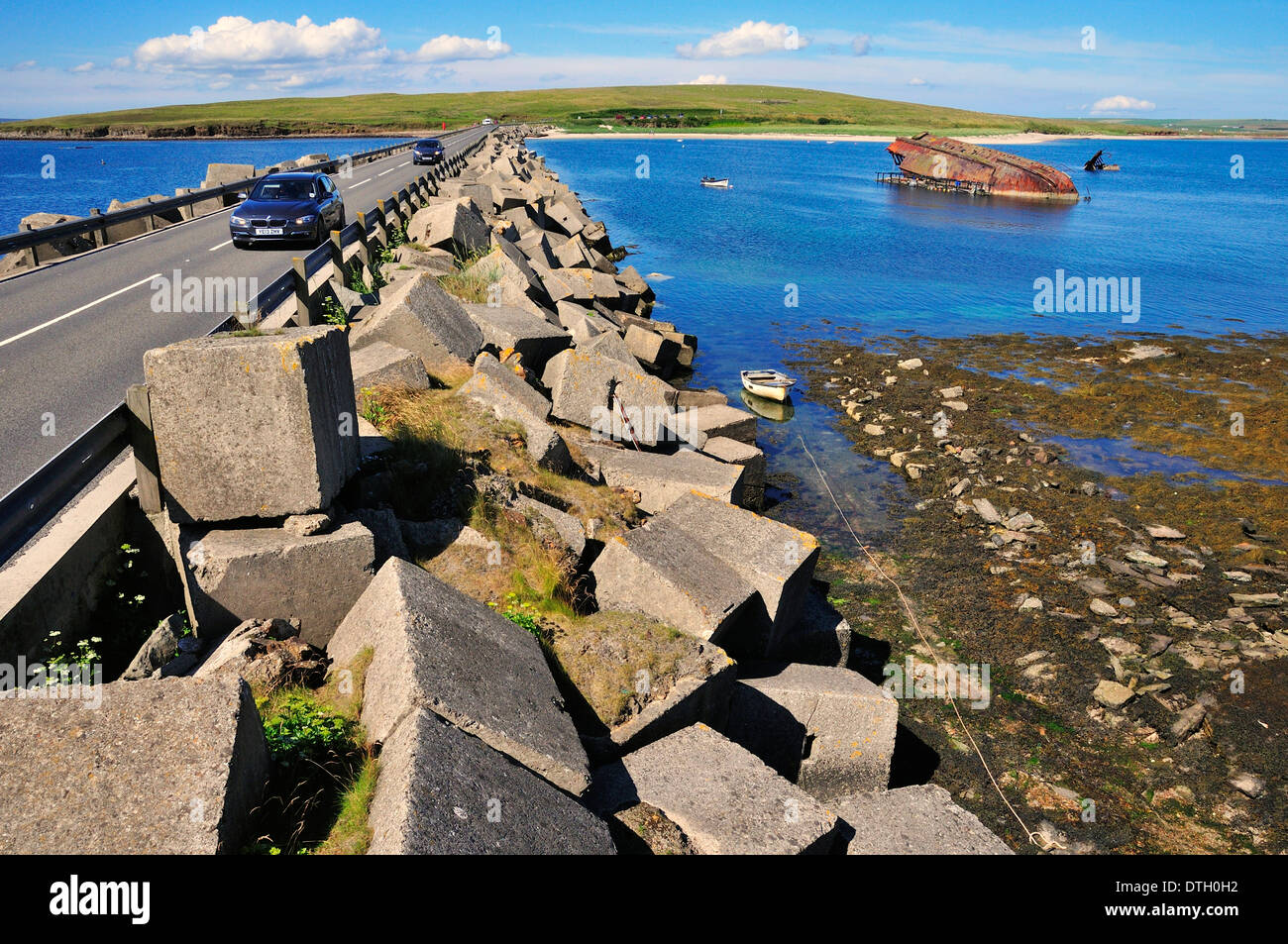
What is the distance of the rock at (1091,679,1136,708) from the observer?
8453 millimetres

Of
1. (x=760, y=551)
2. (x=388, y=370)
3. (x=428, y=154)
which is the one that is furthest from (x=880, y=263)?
(x=760, y=551)

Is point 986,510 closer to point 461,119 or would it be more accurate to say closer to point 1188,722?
point 1188,722

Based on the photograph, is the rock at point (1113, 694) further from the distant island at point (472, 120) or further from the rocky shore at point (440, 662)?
the distant island at point (472, 120)

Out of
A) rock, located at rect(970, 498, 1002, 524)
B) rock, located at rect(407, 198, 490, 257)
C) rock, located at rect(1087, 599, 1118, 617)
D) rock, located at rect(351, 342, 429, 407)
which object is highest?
rock, located at rect(407, 198, 490, 257)

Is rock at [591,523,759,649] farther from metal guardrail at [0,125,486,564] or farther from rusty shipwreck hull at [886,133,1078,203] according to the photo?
rusty shipwreck hull at [886,133,1078,203]

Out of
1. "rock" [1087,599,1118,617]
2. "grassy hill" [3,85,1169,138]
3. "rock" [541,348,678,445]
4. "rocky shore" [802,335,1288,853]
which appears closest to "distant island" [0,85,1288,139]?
"grassy hill" [3,85,1169,138]

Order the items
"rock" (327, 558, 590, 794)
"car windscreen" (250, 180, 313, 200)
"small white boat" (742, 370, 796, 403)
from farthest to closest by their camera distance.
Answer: "car windscreen" (250, 180, 313, 200), "small white boat" (742, 370, 796, 403), "rock" (327, 558, 590, 794)

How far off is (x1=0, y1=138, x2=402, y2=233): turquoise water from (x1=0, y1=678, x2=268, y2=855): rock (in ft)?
81.3

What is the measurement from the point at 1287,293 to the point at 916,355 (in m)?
21.8

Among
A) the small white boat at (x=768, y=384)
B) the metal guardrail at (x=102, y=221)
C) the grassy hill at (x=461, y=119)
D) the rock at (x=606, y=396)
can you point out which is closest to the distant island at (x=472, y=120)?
the grassy hill at (x=461, y=119)

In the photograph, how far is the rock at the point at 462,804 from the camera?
10.9ft
